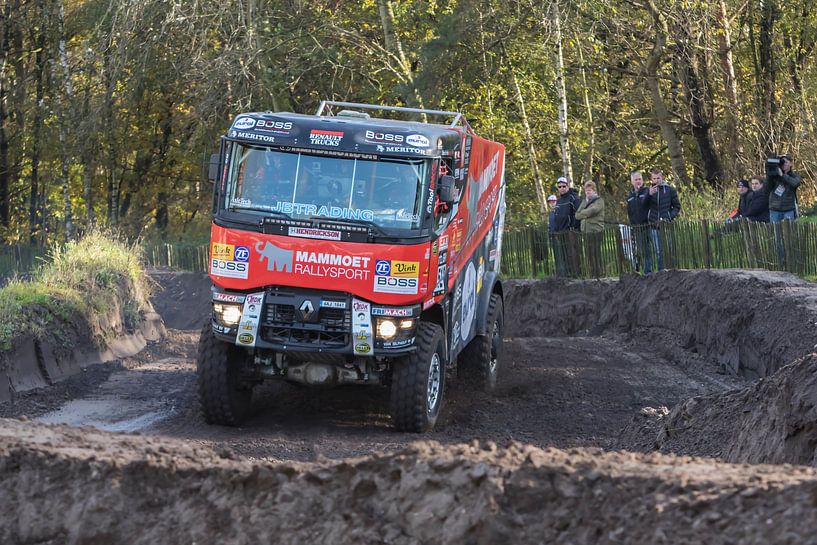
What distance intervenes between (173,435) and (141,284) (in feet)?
28.4

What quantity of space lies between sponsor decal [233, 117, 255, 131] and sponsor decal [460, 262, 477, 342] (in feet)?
9.80

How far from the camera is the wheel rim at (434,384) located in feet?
35.2

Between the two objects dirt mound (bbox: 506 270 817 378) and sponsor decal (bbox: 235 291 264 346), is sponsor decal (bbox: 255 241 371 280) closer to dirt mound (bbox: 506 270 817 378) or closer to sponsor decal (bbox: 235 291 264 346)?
sponsor decal (bbox: 235 291 264 346)

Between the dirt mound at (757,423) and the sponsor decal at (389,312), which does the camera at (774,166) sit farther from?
the sponsor decal at (389,312)

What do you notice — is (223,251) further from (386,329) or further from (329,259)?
(386,329)

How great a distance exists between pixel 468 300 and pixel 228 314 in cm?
322

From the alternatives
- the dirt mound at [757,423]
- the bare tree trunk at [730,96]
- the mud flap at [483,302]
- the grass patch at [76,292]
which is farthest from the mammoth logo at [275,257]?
the bare tree trunk at [730,96]

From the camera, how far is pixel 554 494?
5383mm

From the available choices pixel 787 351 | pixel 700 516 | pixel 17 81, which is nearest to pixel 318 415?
pixel 787 351

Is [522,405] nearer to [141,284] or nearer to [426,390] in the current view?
[426,390]

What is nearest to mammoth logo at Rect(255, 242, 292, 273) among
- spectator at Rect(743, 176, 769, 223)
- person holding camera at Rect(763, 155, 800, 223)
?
person holding camera at Rect(763, 155, 800, 223)

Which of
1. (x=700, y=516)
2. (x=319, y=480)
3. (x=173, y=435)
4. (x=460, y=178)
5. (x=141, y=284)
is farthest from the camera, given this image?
(x=141, y=284)

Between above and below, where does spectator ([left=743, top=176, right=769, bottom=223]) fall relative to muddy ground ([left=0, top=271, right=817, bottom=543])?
above

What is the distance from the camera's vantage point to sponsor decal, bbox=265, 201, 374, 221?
33.8ft
